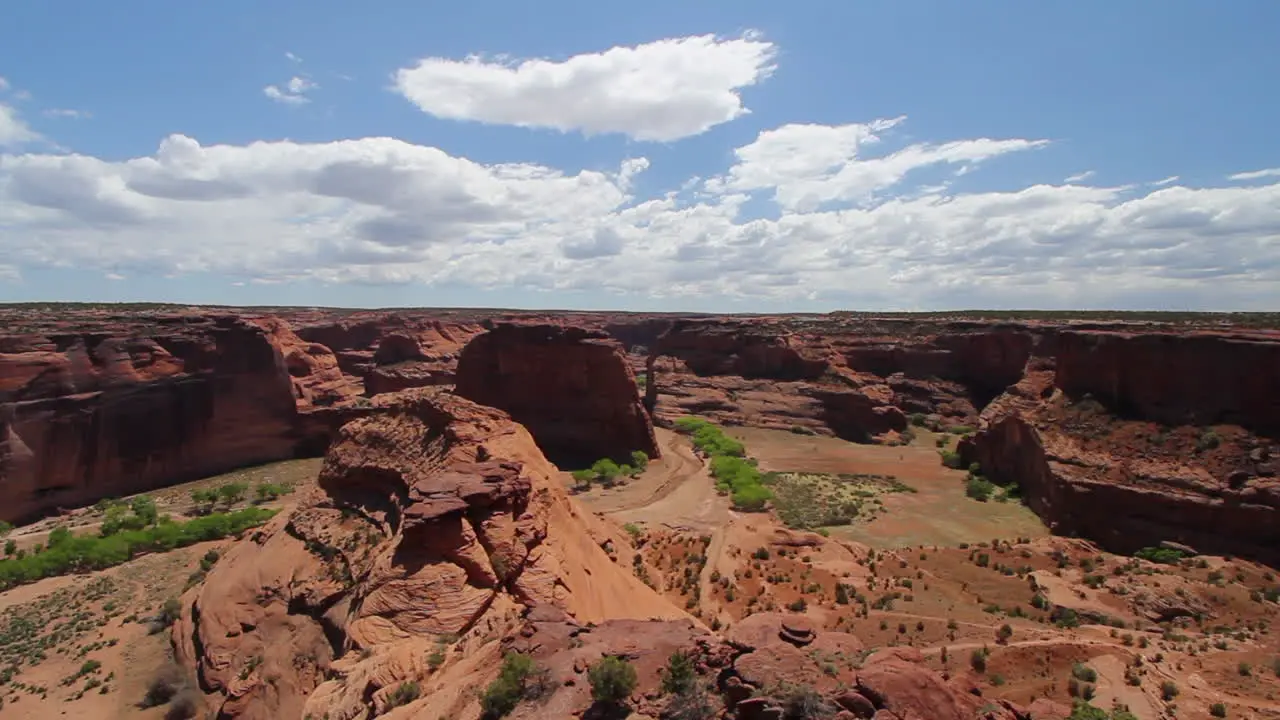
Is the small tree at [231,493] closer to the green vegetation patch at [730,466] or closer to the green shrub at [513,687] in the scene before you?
the green vegetation patch at [730,466]

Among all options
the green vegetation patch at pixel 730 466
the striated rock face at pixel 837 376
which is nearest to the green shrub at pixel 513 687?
the green vegetation patch at pixel 730 466

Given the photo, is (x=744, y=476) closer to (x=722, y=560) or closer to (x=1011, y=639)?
(x=722, y=560)

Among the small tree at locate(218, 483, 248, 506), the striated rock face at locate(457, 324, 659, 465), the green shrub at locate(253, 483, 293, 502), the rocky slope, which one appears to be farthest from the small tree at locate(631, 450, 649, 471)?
the small tree at locate(218, 483, 248, 506)

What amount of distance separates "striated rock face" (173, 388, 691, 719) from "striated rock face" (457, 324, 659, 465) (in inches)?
1022

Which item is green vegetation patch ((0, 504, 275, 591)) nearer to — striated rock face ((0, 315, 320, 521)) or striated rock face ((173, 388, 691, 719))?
striated rock face ((0, 315, 320, 521))

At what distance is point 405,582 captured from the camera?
1555 cm

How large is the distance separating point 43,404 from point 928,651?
4800 cm

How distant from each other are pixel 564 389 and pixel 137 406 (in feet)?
93.2

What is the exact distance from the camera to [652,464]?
50.6 m

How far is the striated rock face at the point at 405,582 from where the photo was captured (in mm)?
13617

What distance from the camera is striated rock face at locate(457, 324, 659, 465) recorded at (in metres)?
50.8

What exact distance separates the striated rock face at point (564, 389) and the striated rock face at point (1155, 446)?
27.1m

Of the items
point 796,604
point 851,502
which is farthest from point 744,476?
point 796,604

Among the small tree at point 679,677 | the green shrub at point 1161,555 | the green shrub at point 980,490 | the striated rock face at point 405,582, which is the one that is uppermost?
the small tree at point 679,677
